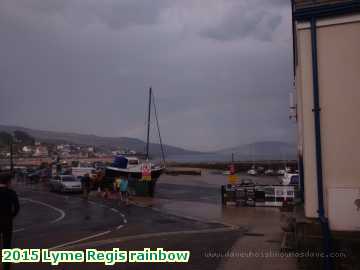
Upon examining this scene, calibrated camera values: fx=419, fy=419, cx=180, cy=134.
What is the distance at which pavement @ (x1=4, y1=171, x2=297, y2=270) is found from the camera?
9.12 metres

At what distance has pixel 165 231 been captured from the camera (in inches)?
535

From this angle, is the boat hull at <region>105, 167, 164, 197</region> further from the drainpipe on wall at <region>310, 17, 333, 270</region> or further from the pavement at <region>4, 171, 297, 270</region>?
the drainpipe on wall at <region>310, 17, 333, 270</region>

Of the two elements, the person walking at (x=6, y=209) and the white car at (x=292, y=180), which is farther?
the white car at (x=292, y=180)

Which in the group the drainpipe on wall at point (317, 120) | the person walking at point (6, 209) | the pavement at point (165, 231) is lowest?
the pavement at point (165, 231)

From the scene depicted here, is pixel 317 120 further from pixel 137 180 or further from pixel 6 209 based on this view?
pixel 137 180

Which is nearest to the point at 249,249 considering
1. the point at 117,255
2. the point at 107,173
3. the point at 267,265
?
A: the point at 267,265

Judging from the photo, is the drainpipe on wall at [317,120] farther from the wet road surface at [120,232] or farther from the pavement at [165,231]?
the wet road surface at [120,232]

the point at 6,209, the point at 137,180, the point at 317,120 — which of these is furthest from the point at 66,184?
the point at 317,120

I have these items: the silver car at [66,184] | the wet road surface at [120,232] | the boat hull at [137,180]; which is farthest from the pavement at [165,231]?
the silver car at [66,184]

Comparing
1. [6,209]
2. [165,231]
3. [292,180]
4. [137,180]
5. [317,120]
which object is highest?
[317,120]

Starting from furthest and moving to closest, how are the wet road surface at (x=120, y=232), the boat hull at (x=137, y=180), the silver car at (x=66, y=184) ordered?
the silver car at (x=66, y=184) < the boat hull at (x=137, y=180) < the wet road surface at (x=120, y=232)

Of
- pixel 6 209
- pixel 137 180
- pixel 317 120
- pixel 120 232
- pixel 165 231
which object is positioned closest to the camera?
pixel 317 120

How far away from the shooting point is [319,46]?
736cm

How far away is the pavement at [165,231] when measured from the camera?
9.12 metres
